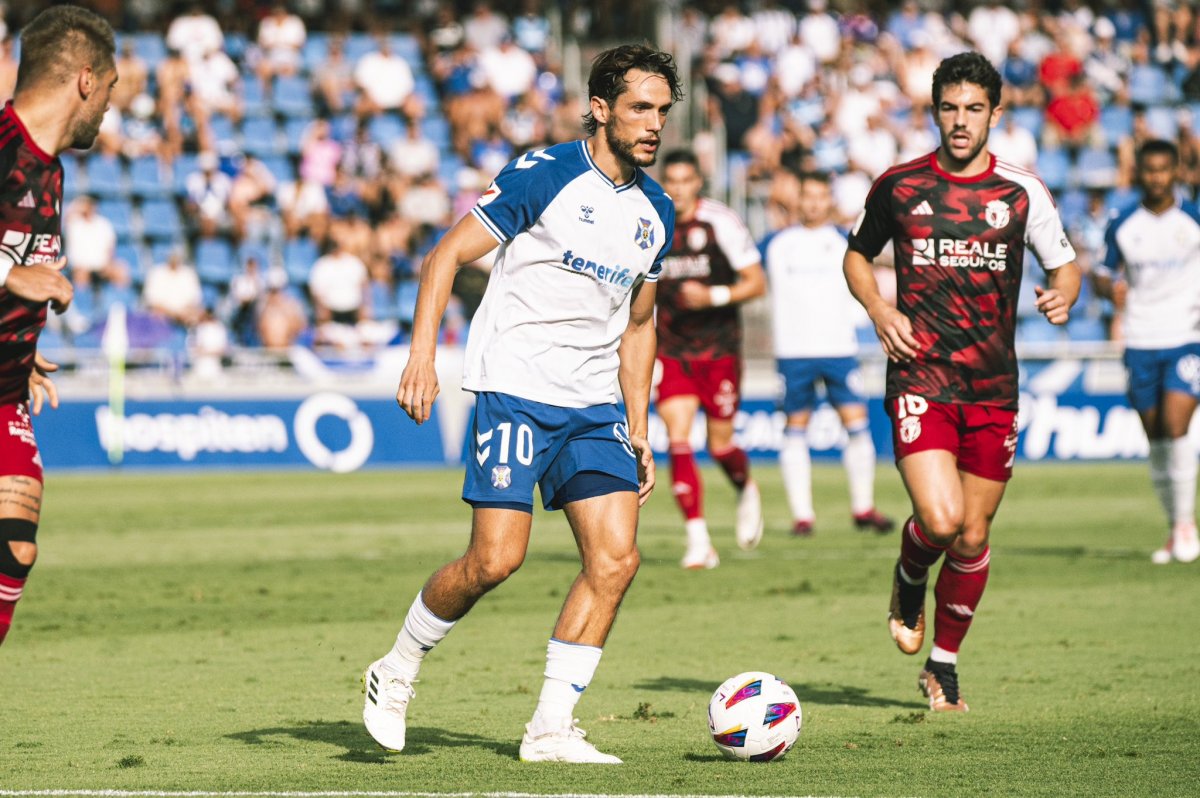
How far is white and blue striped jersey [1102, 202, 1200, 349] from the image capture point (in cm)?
1237

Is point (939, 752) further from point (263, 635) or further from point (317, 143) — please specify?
point (317, 143)

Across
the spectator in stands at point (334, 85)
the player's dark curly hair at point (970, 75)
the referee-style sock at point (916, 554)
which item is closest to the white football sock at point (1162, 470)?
the referee-style sock at point (916, 554)

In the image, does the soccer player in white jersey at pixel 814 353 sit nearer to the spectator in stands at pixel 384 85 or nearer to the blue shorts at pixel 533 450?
the blue shorts at pixel 533 450

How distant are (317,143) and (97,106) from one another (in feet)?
65.0

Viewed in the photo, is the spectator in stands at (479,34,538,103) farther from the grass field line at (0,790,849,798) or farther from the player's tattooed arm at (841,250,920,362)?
the grass field line at (0,790,849,798)

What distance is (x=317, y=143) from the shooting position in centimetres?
2538

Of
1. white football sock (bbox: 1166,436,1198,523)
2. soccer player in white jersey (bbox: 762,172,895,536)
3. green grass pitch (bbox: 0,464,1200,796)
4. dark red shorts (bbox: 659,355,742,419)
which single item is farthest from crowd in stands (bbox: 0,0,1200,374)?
white football sock (bbox: 1166,436,1198,523)

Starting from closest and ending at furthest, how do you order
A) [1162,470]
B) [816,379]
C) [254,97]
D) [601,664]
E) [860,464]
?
[601,664] → [1162,470] → [860,464] → [816,379] → [254,97]

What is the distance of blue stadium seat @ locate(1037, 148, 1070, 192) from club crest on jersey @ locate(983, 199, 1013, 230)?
20.4 m

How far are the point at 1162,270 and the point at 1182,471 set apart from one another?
54.7 inches

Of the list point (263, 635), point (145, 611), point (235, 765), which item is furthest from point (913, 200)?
point (145, 611)

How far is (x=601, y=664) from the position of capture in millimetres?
8469

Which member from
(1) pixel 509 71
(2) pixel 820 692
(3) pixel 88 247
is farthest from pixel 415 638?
(1) pixel 509 71

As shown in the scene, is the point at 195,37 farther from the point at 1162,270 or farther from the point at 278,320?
the point at 1162,270
